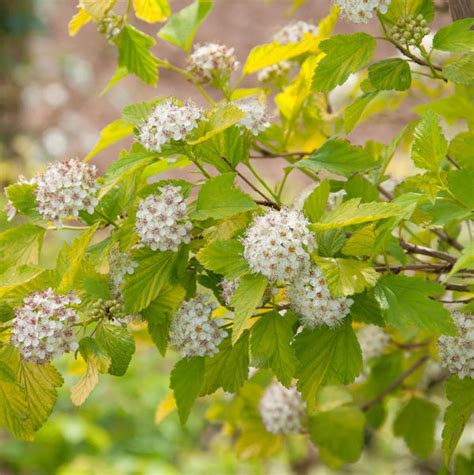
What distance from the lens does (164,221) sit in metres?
0.86

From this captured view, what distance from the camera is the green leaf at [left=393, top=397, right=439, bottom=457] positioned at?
1.47 m

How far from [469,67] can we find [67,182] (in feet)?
1.57

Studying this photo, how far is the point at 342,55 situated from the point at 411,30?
0.28 feet

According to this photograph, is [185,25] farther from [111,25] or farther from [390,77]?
[390,77]

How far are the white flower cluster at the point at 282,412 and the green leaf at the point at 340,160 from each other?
1.90 ft

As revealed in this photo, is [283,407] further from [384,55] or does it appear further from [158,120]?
[384,55]

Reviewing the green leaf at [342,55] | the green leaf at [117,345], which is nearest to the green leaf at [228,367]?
the green leaf at [117,345]

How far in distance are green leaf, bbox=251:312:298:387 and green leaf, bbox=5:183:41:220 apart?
0.31 m

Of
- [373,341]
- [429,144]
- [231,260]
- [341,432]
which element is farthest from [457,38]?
[341,432]

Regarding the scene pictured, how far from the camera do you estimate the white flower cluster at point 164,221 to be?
861mm

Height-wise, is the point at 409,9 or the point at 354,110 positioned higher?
the point at 409,9

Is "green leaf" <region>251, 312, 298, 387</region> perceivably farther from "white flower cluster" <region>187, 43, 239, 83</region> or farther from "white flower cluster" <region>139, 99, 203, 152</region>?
"white flower cluster" <region>187, 43, 239, 83</region>

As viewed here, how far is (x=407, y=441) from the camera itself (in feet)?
4.86

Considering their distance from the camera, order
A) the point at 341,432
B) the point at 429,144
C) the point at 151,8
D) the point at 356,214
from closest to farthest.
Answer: the point at 356,214 < the point at 429,144 < the point at 151,8 < the point at 341,432
